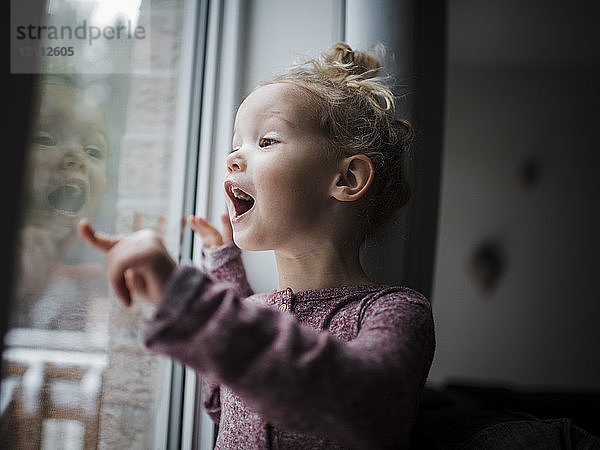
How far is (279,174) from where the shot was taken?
69 cm

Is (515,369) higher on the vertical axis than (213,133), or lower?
lower

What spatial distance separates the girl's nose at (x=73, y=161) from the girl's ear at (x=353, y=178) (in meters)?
0.32

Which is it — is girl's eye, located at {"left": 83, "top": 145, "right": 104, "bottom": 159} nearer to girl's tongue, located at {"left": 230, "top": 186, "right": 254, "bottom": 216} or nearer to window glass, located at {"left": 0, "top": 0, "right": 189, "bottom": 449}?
window glass, located at {"left": 0, "top": 0, "right": 189, "bottom": 449}

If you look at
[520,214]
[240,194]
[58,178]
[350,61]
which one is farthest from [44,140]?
[520,214]

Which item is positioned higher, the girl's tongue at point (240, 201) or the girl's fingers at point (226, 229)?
the girl's tongue at point (240, 201)

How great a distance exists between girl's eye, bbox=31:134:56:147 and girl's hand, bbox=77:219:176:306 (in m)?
0.09

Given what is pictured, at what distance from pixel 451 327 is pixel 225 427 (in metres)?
2.16

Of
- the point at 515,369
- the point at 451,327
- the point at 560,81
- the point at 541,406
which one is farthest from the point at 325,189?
the point at 560,81

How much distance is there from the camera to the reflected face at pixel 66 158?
52 centimetres

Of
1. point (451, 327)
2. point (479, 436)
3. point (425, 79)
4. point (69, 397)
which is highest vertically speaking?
point (425, 79)

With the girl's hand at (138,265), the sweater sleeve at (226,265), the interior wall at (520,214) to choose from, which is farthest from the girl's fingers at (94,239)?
the interior wall at (520,214)

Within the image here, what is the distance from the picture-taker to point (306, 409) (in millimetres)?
480

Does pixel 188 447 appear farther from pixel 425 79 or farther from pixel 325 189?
pixel 425 79

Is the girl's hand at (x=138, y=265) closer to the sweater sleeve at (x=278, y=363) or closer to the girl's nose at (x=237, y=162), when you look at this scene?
the sweater sleeve at (x=278, y=363)
